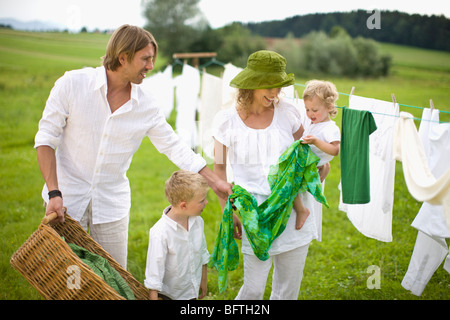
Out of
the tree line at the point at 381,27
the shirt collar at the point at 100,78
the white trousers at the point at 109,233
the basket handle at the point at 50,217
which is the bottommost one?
the white trousers at the point at 109,233

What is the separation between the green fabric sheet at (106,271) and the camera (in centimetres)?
228

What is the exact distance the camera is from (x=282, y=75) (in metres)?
2.43

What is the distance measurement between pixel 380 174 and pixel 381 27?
1717 cm

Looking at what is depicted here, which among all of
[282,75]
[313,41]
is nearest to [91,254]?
[282,75]

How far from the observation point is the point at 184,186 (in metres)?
2.50

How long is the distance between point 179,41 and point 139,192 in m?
19.5

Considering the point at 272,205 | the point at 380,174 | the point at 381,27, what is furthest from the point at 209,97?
the point at 381,27

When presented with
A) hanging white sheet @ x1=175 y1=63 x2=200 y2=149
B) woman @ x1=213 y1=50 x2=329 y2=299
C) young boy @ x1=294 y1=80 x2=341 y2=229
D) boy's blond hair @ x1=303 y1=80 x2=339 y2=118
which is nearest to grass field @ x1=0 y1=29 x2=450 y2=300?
hanging white sheet @ x1=175 y1=63 x2=200 y2=149

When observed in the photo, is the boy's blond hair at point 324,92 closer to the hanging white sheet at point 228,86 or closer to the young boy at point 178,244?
the young boy at point 178,244

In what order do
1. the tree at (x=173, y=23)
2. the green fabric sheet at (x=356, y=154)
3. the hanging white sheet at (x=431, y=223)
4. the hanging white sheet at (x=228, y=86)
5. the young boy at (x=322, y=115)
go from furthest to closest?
the tree at (x=173, y=23) → the hanging white sheet at (x=228, y=86) → the hanging white sheet at (x=431, y=223) → the green fabric sheet at (x=356, y=154) → the young boy at (x=322, y=115)

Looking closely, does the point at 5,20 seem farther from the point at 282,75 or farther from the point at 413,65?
the point at 413,65

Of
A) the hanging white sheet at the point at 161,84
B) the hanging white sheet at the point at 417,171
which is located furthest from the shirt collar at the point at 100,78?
the hanging white sheet at the point at 161,84

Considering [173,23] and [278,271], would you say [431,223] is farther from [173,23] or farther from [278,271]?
[173,23]

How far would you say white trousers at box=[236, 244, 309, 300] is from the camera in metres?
2.50
